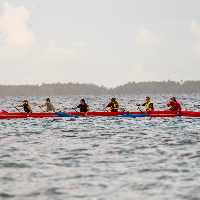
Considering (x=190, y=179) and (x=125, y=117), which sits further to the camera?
(x=125, y=117)

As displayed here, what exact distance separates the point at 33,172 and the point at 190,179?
4647 mm

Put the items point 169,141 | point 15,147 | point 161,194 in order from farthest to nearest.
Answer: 1. point 169,141
2. point 15,147
3. point 161,194

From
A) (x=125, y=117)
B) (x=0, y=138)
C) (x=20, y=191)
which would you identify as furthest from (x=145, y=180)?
(x=125, y=117)

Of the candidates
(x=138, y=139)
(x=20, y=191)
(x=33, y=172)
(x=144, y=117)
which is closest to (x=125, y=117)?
(x=144, y=117)

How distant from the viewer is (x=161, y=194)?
7.40 meters

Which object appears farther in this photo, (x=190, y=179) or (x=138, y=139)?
(x=138, y=139)

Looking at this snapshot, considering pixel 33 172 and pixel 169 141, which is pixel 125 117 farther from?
pixel 33 172

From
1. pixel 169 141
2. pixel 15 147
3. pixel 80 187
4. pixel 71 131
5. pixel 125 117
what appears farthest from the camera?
pixel 125 117

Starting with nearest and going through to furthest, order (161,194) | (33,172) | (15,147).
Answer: (161,194) → (33,172) → (15,147)

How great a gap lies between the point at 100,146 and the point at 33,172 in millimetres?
4414

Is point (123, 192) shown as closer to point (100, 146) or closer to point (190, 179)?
point (190, 179)

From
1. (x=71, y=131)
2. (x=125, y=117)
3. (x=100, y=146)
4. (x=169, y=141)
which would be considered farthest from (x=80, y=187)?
(x=125, y=117)

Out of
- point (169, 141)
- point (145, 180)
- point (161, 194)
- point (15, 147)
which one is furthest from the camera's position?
point (169, 141)

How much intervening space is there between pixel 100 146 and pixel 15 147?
144 inches
